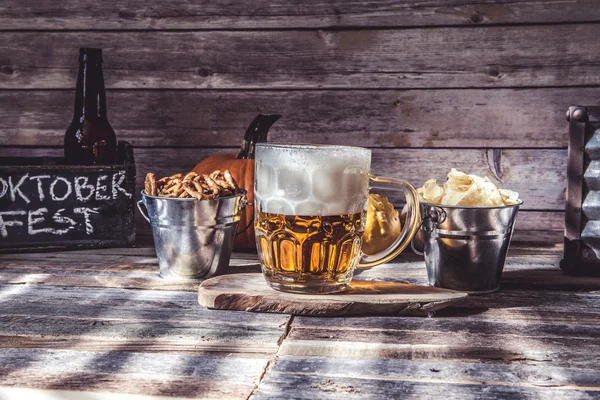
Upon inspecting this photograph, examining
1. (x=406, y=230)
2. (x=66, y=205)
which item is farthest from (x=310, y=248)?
(x=66, y=205)

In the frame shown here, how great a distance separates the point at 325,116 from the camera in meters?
1.71

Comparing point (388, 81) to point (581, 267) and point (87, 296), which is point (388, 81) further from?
point (87, 296)

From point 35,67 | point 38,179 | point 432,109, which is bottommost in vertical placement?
point 38,179

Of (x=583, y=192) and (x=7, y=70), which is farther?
(x=7, y=70)

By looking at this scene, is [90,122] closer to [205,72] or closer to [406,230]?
[205,72]

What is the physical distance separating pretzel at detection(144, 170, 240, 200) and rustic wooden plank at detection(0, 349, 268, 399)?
0.44 metres

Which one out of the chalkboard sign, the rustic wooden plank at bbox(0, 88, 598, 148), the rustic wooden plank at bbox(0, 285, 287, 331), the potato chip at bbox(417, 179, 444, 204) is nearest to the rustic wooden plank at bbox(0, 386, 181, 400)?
the rustic wooden plank at bbox(0, 285, 287, 331)

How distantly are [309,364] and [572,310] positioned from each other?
0.48 m

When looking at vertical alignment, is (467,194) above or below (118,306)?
above

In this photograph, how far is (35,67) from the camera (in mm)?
1782

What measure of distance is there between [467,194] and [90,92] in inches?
35.4

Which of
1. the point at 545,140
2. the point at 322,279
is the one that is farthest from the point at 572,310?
the point at 545,140

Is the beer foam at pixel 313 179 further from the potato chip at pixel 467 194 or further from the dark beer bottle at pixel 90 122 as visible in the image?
the dark beer bottle at pixel 90 122

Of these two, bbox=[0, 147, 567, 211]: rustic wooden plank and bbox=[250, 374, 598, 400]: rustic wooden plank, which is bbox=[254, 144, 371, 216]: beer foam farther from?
bbox=[0, 147, 567, 211]: rustic wooden plank
